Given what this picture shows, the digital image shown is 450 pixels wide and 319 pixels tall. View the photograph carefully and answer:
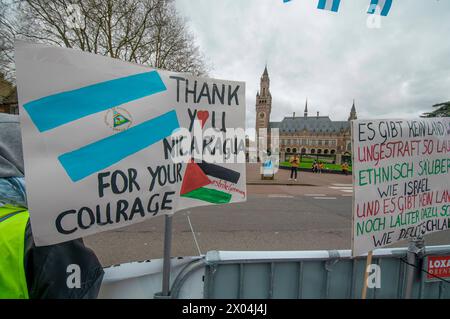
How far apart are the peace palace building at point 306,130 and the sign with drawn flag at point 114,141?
80105mm

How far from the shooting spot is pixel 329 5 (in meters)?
2.63

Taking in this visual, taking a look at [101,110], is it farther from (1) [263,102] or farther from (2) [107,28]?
(1) [263,102]

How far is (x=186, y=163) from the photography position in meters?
1.39

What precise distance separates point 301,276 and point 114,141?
170 cm

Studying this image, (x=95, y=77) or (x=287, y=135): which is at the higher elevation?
(x=287, y=135)

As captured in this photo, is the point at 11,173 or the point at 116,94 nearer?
the point at 11,173

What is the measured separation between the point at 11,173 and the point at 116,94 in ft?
2.14

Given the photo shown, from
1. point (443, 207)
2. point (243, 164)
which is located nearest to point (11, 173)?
point (243, 164)

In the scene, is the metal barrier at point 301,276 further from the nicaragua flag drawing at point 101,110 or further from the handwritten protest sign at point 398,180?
the nicaragua flag drawing at point 101,110

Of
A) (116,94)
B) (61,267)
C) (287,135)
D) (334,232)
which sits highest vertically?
(287,135)

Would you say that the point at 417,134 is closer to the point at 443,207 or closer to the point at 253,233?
the point at 443,207

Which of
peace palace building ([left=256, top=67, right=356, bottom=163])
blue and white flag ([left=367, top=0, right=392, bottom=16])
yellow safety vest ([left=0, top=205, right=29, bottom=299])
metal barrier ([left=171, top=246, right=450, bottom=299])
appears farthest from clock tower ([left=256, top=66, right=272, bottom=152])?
yellow safety vest ([left=0, top=205, right=29, bottom=299])

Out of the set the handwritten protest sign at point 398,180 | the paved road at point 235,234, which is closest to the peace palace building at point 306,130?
the paved road at point 235,234
